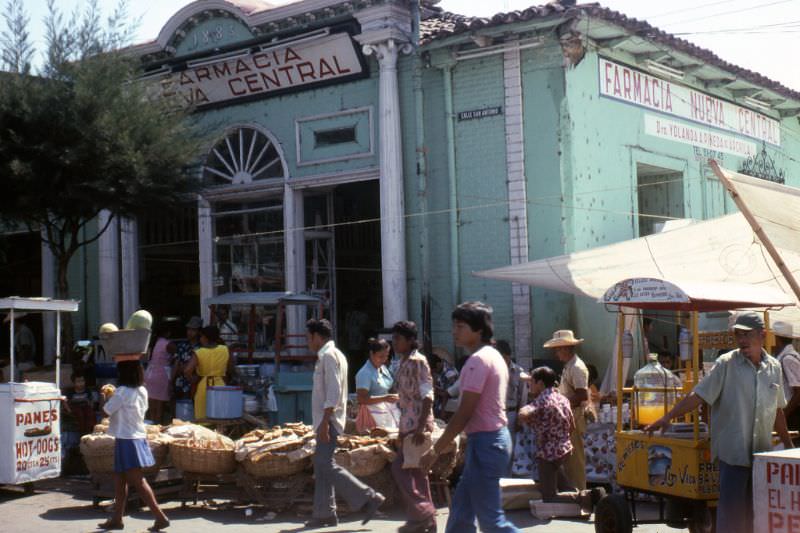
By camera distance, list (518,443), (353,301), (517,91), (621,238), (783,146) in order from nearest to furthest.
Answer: (518,443) → (517,91) → (621,238) → (353,301) → (783,146)

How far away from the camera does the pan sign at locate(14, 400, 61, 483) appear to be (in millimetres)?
10062

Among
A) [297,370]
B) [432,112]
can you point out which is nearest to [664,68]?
[432,112]

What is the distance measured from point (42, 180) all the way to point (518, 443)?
7.91 meters

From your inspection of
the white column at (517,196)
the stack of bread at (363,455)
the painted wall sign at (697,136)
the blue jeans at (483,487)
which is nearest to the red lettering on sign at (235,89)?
the white column at (517,196)

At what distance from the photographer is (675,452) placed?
7250 mm

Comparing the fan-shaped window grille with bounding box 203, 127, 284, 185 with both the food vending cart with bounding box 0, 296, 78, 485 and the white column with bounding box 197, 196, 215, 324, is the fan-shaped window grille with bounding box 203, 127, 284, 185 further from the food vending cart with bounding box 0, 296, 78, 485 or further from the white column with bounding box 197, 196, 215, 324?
the food vending cart with bounding box 0, 296, 78, 485

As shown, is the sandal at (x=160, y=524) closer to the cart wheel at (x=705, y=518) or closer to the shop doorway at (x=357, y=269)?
the cart wheel at (x=705, y=518)

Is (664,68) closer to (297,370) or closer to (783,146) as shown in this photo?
(783,146)

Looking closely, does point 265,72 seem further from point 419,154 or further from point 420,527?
point 420,527

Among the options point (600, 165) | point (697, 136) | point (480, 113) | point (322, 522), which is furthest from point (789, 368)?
point (697, 136)

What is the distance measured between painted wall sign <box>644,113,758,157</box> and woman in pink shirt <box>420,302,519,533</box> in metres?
10.6

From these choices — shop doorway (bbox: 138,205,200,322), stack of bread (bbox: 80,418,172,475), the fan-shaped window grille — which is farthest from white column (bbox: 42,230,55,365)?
stack of bread (bbox: 80,418,172,475)

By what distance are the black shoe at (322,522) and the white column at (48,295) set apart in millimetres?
11759

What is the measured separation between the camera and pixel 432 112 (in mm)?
15086
